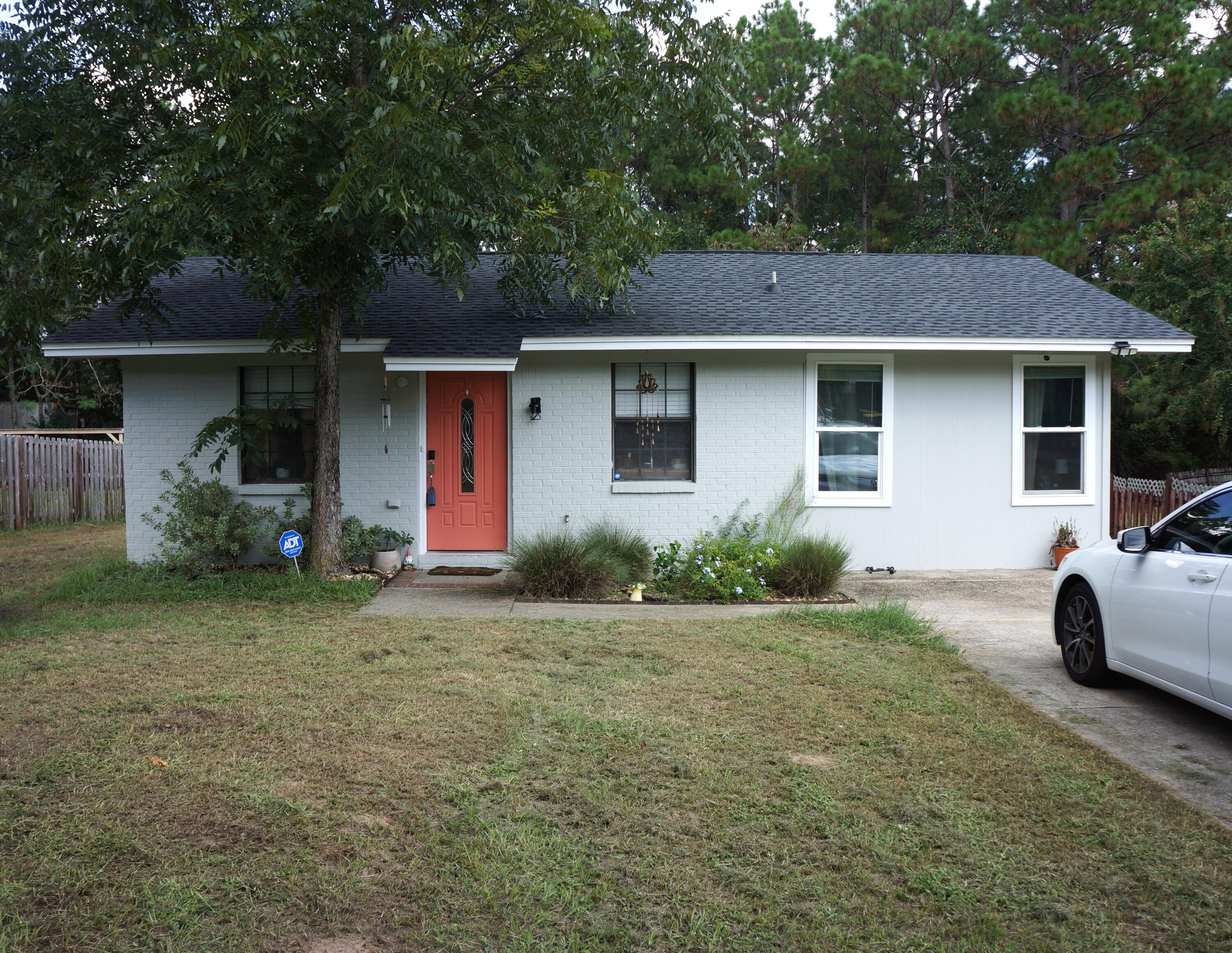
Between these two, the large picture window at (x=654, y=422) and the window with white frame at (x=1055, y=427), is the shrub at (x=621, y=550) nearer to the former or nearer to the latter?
the large picture window at (x=654, y=422)

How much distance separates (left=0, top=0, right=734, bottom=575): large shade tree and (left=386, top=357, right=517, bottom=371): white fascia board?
652 mm

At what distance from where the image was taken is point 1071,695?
6.10 metres

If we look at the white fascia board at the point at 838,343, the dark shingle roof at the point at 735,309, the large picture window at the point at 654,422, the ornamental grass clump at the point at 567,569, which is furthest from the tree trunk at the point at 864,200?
the ornamental grass clump at the point at 567,569

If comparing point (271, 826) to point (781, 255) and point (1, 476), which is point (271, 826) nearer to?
point (781, 255)

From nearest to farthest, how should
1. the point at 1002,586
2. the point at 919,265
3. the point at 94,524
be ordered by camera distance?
the point at 1002,586, the point at 919,265, the point at 94,524

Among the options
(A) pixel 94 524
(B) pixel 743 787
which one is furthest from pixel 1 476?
(B) pixel 743 787

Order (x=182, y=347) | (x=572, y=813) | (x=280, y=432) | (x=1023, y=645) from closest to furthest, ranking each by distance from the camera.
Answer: (x=572, y=813), (x=1023, y=645), (x=182, y=347), (x=280, y=432)

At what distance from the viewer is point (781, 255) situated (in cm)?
1414

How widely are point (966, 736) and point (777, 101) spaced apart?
78.5 ft

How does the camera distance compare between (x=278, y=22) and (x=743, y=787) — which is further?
(x=278, y=22)

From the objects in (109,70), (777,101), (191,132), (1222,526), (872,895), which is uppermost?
(777,101)

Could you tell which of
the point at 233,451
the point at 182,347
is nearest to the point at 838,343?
the point at 233,451

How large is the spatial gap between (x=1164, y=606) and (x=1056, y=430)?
6684 millimetres

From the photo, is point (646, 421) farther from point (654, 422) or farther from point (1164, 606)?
point (1164, 606)
